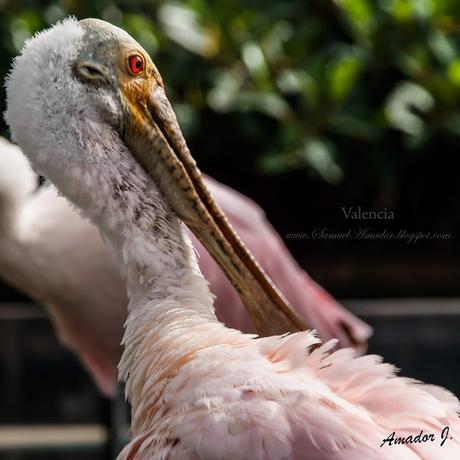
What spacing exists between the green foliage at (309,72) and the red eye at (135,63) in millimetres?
3798

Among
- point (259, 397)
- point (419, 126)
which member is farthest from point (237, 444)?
point (419, 126)

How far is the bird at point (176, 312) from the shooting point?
285 centimetres

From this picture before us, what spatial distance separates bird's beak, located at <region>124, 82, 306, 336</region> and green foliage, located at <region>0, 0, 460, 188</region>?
3675 millimetres

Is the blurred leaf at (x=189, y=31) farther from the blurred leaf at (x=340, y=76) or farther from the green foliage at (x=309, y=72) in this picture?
the blurred leaf at (x=340, y=76)

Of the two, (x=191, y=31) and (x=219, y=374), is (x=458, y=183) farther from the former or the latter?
(x=219, y=374)

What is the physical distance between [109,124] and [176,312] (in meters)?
0.51

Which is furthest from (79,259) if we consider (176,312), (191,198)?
(176,312)

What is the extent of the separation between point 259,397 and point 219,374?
12cm

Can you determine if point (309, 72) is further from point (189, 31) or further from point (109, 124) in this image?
point (109, 124)

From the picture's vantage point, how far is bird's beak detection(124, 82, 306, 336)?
11.5 feet

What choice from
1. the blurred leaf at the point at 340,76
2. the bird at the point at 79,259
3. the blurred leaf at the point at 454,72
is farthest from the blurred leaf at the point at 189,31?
the bird at the point at 79,259

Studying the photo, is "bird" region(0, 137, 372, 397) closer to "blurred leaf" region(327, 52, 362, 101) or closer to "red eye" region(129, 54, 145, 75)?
"blurred leaf" region(327, 52, 362, 101)

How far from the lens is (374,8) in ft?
24.6

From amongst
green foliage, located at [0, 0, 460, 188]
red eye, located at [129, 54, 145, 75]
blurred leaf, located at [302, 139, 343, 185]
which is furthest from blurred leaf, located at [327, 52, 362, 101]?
red eye, located at [129, 54, 145, 75]
